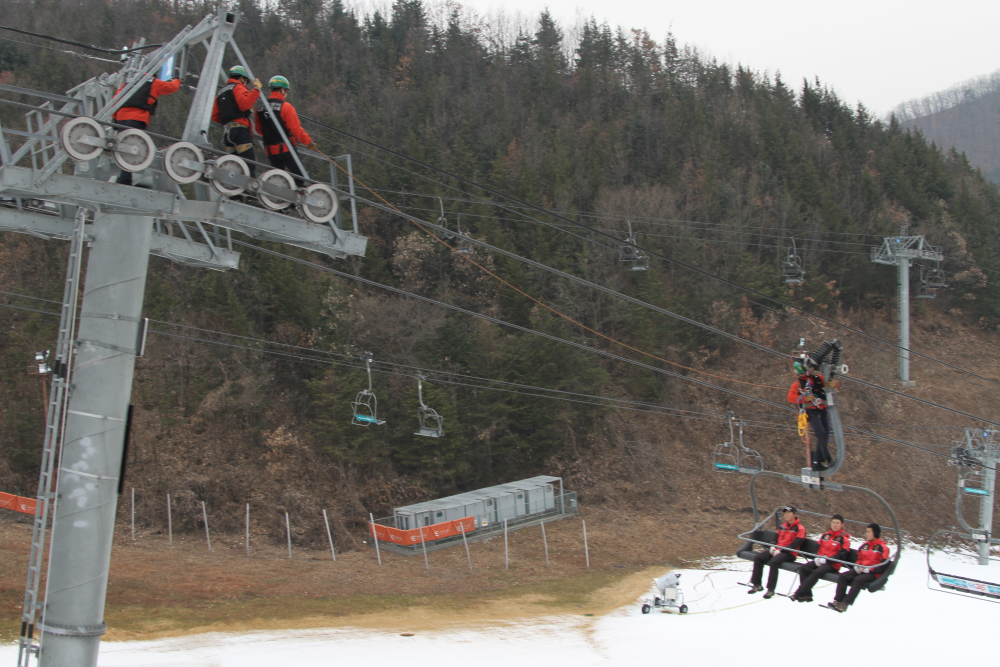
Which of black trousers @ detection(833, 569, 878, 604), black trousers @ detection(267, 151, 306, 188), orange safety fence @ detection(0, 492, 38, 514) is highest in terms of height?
black trousers @ detection(267, 151, 306, 188)

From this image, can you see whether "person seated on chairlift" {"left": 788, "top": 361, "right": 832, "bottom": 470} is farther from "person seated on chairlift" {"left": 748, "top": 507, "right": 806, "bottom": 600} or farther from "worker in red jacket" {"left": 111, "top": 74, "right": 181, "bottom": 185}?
"worker in red jacket" {"left": 111, "top": 74, "right": 181, "bottom": 185}

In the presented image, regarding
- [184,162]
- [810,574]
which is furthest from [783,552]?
[184,162]

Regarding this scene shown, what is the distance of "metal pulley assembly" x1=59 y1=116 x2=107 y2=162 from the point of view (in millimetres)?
6375

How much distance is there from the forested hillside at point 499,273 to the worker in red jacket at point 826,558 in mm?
9154

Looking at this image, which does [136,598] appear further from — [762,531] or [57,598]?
[762,531]

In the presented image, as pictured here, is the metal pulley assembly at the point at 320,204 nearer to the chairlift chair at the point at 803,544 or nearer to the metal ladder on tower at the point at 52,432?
the metal ladder on tower at the point at 52,432

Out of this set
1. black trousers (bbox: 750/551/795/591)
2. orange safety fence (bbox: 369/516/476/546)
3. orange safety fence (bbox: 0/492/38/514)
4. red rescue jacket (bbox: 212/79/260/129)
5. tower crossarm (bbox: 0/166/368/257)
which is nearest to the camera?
tower crossarm (bbox: 0/166/368/257)

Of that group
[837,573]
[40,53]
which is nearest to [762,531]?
[837,573]

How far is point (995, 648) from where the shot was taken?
701 inches

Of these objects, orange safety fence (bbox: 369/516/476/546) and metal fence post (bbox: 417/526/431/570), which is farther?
orange safety fence (bbox: 369/516/476/546)

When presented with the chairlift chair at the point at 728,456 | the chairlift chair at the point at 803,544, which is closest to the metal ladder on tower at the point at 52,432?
the chairlift chair at the point at 803,544

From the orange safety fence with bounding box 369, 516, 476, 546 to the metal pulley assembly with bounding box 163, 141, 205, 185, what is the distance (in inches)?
739

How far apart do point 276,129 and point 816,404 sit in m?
7.89

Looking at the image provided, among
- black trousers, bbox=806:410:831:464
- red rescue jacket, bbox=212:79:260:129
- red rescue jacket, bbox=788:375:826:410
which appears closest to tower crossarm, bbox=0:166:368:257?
red rescue jacket, bbox=212:79:260:129
